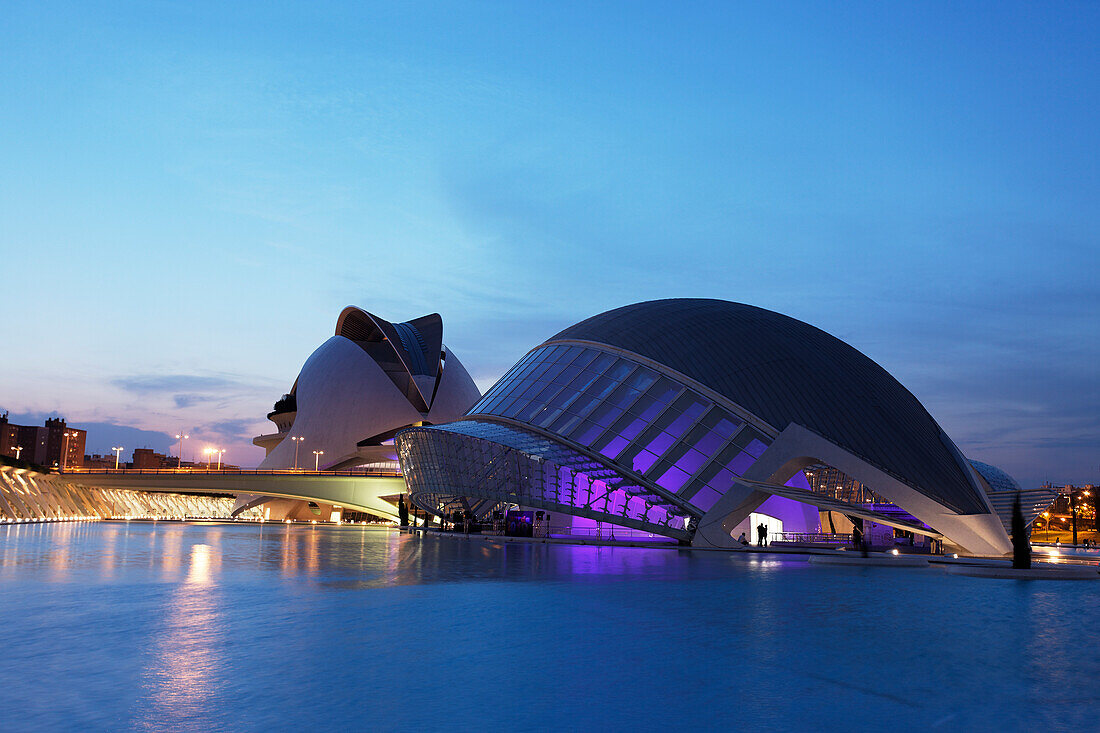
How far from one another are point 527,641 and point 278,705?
4087 millimetres

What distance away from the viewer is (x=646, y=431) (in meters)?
35.3

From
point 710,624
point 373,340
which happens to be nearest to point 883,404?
point 710,624

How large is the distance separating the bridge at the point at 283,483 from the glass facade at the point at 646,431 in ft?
122

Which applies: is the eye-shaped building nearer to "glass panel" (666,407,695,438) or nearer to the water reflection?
"glass panel" (666,407,695,438)

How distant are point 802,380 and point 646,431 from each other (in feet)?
23.5

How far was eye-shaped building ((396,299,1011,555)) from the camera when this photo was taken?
105 feet

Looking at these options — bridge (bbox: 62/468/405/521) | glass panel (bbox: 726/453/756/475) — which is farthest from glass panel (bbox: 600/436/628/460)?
bridge (bbox: 62/468/405/521)

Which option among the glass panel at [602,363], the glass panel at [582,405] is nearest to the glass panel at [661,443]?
the glass panel at [582,405]

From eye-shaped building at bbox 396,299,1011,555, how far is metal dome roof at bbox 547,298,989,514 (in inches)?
3.2

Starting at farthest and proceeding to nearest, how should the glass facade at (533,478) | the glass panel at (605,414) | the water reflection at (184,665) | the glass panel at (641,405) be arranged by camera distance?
the glass panel at (605,414), the glass panel at (641,405), the glass facade at (533,478), the water reflection at (184,665)

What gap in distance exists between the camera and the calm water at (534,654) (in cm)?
743

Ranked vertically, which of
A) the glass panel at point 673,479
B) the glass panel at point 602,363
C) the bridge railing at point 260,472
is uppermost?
the glass panel at point 602,363

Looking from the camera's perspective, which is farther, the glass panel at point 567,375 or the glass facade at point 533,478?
the glass panel at point 567,375

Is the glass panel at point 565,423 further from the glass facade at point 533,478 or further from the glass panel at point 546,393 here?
the glass panel at point 546,393
